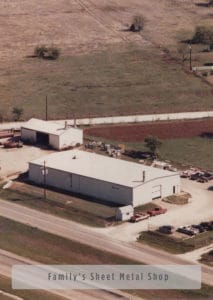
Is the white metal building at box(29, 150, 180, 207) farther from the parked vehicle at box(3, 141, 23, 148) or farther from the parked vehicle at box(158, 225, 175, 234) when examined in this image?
the parked vehicle at box(3, 141, 23, 148)

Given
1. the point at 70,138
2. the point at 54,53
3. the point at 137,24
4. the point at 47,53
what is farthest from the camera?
the point at 137,24

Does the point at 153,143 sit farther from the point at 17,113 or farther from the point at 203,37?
the point at 203,37

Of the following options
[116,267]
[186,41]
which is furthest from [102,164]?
[186,41]

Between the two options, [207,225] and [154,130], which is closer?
[207,225]

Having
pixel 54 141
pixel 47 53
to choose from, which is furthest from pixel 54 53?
pixel 54 141

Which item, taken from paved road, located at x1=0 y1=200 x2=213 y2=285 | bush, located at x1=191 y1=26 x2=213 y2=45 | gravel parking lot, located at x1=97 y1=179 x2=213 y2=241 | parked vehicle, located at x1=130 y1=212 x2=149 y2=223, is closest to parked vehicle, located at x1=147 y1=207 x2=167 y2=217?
gravel parking lot, located at x1=97 y1=179 x2=213 y2=241
